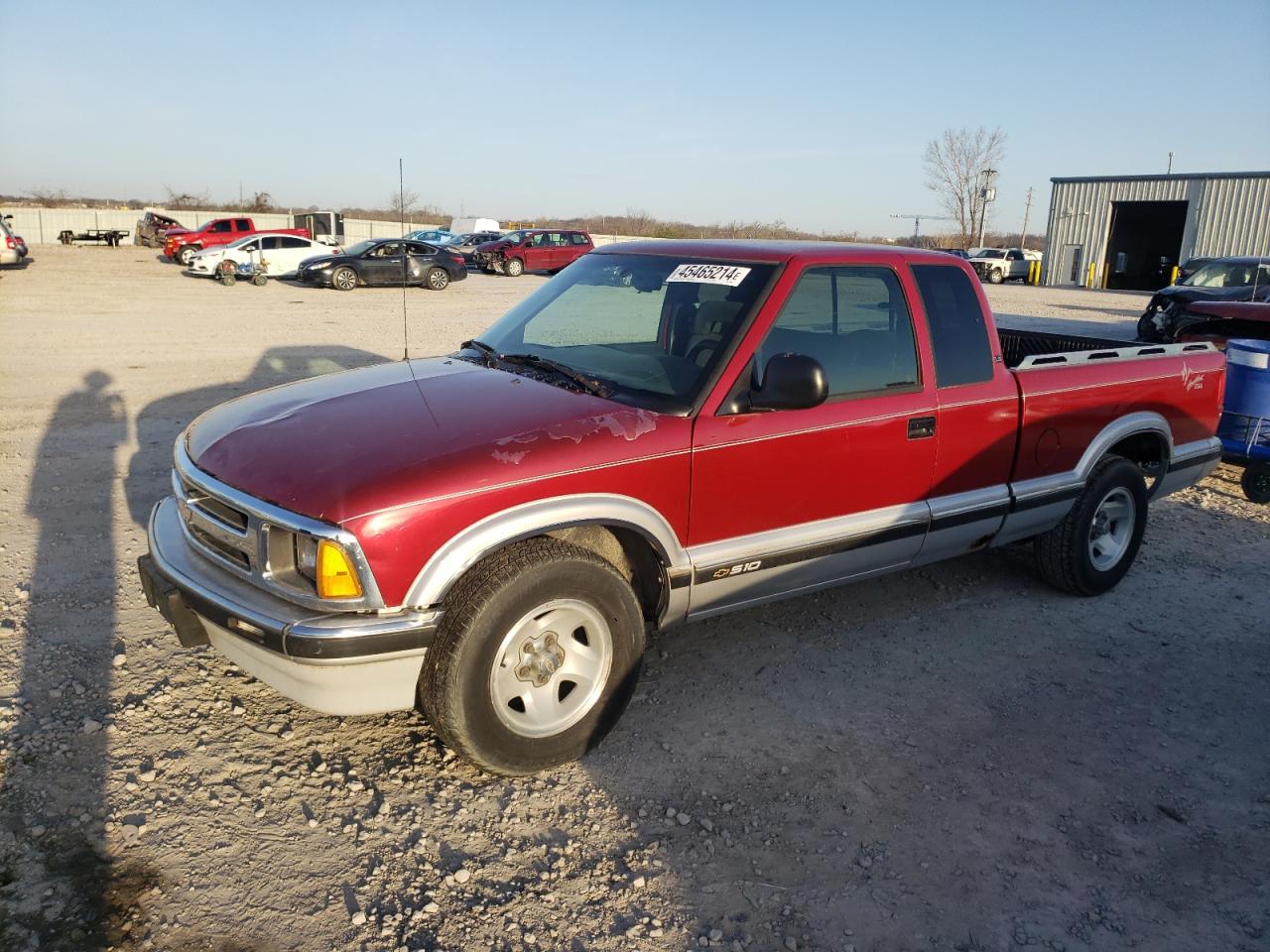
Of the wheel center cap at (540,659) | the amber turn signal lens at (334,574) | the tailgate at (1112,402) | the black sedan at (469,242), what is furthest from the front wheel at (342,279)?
the amber turn signal lens at (334,574)

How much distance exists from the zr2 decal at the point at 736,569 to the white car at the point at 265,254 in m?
26.5

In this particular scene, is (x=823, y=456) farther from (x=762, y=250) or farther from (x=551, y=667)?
(x=551, y=667)

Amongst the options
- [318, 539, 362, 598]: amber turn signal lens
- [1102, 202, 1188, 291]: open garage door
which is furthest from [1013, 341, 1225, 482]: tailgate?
[1102, 202, 1188, 291]: open garage door

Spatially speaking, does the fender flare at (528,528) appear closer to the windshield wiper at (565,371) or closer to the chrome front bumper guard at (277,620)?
the chrome front bumper guard at (277,620)

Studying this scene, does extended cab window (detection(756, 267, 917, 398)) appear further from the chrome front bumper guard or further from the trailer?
the trailer

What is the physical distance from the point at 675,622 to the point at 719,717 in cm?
48

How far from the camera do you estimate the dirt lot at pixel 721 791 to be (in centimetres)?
281

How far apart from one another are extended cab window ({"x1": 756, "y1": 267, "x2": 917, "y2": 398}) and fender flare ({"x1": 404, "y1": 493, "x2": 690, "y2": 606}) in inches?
32.6

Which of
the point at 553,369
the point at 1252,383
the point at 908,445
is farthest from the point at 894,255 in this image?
the point at 1252,383

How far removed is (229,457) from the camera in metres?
3.50

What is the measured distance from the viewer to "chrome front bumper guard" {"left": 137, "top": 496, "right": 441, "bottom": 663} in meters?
2.99

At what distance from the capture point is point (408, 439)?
3.35 metres

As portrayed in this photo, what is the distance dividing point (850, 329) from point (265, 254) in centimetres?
2707

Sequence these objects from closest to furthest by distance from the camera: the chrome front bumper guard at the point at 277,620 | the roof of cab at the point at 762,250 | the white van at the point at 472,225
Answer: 1. the chrome front bumper guard at the point at 277,620
2. the roof of cab at the point at 762,250
3. the white van at the point at 472,225
